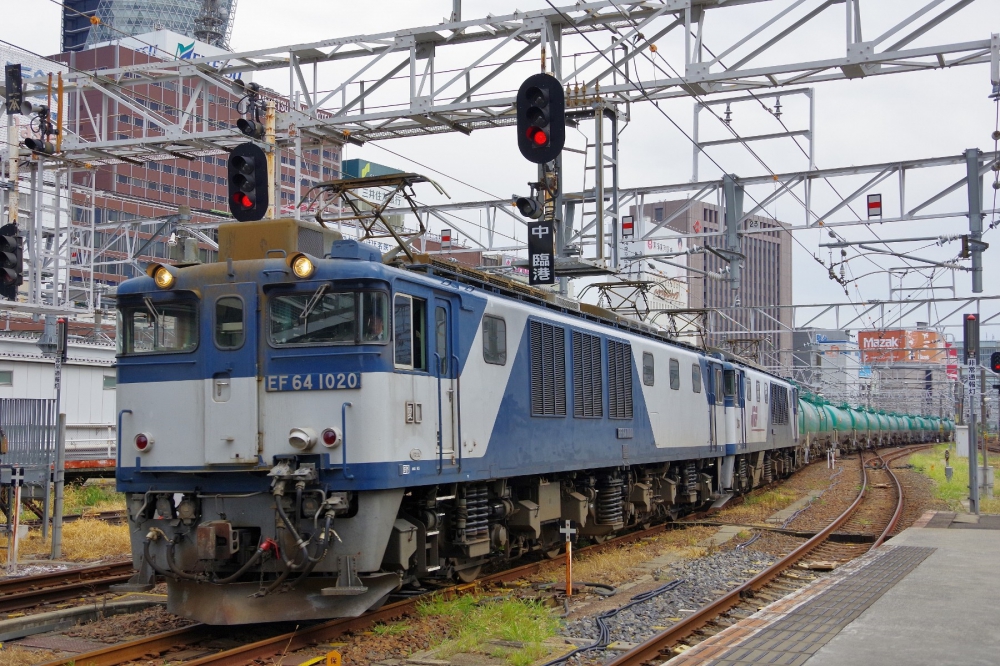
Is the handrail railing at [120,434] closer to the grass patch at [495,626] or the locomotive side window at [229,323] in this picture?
the locomotive side window at [229,323]

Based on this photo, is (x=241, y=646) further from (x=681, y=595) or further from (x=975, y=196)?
(x=975, y=196)

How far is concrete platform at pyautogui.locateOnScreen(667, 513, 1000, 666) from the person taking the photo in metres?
8.66

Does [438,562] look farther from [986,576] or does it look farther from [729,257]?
[729,257]

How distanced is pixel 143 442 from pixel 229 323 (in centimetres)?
144

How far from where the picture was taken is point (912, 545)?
16438 millimetres

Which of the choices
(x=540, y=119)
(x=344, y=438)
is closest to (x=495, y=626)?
(x=344, y=438)

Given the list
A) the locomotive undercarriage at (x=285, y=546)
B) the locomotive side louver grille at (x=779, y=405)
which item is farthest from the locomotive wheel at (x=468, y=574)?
the locomotive side louver grille at (x=779, y=405)

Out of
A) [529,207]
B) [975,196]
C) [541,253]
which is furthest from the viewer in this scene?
[975,196]

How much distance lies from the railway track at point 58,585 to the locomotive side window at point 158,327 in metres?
3.35

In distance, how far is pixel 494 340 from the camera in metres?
12.3

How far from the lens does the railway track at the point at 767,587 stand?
9602 mm

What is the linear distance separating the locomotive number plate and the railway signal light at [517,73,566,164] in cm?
618

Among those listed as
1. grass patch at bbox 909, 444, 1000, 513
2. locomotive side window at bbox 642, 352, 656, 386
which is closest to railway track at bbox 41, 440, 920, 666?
locomotive side window at bbox 642, 352, 656, 386

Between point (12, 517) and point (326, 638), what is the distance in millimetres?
7161
